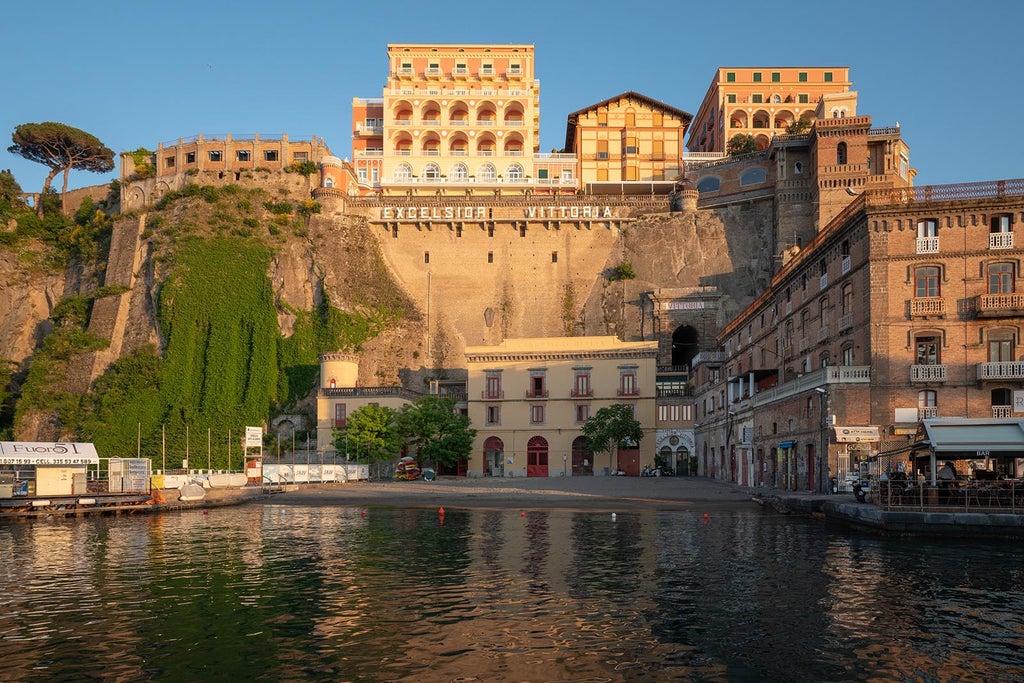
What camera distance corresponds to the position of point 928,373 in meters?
39.6

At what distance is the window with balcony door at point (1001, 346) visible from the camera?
130ft

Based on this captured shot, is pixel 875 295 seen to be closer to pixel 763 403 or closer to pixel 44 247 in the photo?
pixel 763 403

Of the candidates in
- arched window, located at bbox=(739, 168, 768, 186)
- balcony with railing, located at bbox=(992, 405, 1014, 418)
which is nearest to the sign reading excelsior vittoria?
arched window, located at bbox=(739, 168, 768, 186)

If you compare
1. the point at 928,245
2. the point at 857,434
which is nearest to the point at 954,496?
the point at 857,434

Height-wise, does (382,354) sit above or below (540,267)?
below

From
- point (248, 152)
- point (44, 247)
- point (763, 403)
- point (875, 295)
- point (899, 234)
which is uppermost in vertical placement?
point (248, 152)

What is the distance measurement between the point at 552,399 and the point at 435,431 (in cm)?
1053

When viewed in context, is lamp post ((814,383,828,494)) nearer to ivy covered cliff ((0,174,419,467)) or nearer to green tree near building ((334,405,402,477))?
green tree near building ((334,405,402,477))

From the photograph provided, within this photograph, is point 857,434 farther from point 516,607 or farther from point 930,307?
point 516,607

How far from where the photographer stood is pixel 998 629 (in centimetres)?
1686

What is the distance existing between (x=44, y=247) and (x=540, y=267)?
53.8 meters

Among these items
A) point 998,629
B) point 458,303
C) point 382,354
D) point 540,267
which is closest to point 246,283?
point 382,354

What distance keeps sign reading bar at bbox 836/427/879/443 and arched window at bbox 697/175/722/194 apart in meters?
52.7

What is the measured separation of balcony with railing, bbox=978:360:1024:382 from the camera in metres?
38.4
